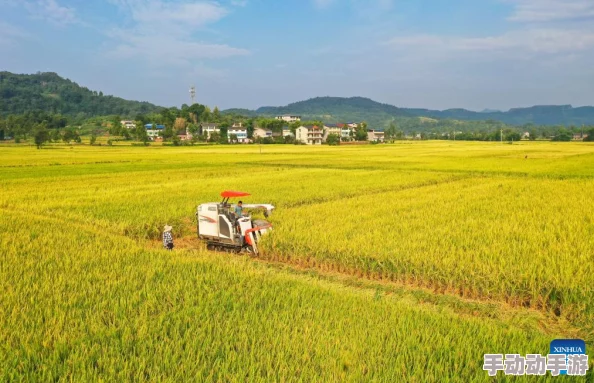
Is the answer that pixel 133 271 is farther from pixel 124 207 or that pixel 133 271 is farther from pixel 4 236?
pixel 124 207

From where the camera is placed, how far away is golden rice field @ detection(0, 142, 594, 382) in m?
4.30

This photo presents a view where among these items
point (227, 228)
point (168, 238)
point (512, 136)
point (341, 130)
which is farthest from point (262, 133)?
point (227, 228)

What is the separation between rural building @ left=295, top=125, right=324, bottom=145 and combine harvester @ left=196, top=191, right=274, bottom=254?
90.8 m

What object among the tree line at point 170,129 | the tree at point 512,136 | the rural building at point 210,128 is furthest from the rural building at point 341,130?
the tree at point 512,136

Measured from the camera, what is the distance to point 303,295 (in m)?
6.27

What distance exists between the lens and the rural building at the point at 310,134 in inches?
4003

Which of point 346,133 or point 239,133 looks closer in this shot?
point 239,133

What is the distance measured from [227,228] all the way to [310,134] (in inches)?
3666

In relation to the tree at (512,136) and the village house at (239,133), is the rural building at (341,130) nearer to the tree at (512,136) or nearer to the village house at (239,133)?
the village house at (239,133)

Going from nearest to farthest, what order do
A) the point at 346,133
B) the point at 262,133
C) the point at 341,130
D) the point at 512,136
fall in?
the point at 512,136 < the point at 262,133 < the point at 346,133 < the point at 341,130

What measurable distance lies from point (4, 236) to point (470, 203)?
1379 centimetres

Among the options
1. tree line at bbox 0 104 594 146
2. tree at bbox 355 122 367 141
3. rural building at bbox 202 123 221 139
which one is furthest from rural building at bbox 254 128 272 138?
tree at bbox 355 122 367 141

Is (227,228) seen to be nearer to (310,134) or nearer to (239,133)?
(310,134)

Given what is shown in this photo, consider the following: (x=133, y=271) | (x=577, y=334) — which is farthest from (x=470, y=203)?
(x=133, y=271)
